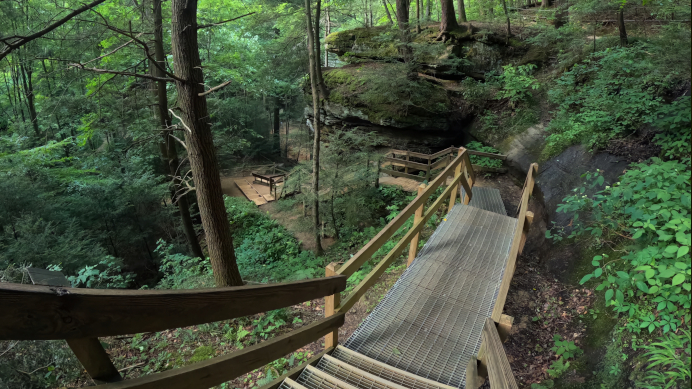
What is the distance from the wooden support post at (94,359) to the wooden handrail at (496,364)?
1.72 metres

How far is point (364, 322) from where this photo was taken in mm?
3059

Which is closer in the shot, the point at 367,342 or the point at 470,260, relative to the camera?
the point at 367,342

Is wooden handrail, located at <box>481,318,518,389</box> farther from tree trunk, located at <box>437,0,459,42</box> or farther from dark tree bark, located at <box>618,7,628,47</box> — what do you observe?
tree trunk, located at <box>437,0,459,42</box>

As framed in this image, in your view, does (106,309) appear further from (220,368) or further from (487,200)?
(487,200)

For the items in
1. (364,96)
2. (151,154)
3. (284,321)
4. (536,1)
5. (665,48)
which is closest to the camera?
(665,48)

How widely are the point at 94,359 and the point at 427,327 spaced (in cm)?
264

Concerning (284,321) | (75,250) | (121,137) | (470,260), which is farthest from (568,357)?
(121,137)

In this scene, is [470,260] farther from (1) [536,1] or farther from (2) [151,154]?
(1) [536,1]

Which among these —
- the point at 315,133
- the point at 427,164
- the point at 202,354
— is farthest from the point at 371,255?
the point at 427,164

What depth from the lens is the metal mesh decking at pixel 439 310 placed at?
2727 millimetres

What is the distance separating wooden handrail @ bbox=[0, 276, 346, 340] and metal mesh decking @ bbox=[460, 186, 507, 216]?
24.6 ft

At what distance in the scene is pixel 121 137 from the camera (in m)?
13.0

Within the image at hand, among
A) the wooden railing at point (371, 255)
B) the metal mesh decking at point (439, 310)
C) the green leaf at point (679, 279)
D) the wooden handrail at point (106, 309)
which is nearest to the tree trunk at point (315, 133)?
the wooden railing at point (371, 255)

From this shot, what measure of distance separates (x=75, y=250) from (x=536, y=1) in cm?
2057
